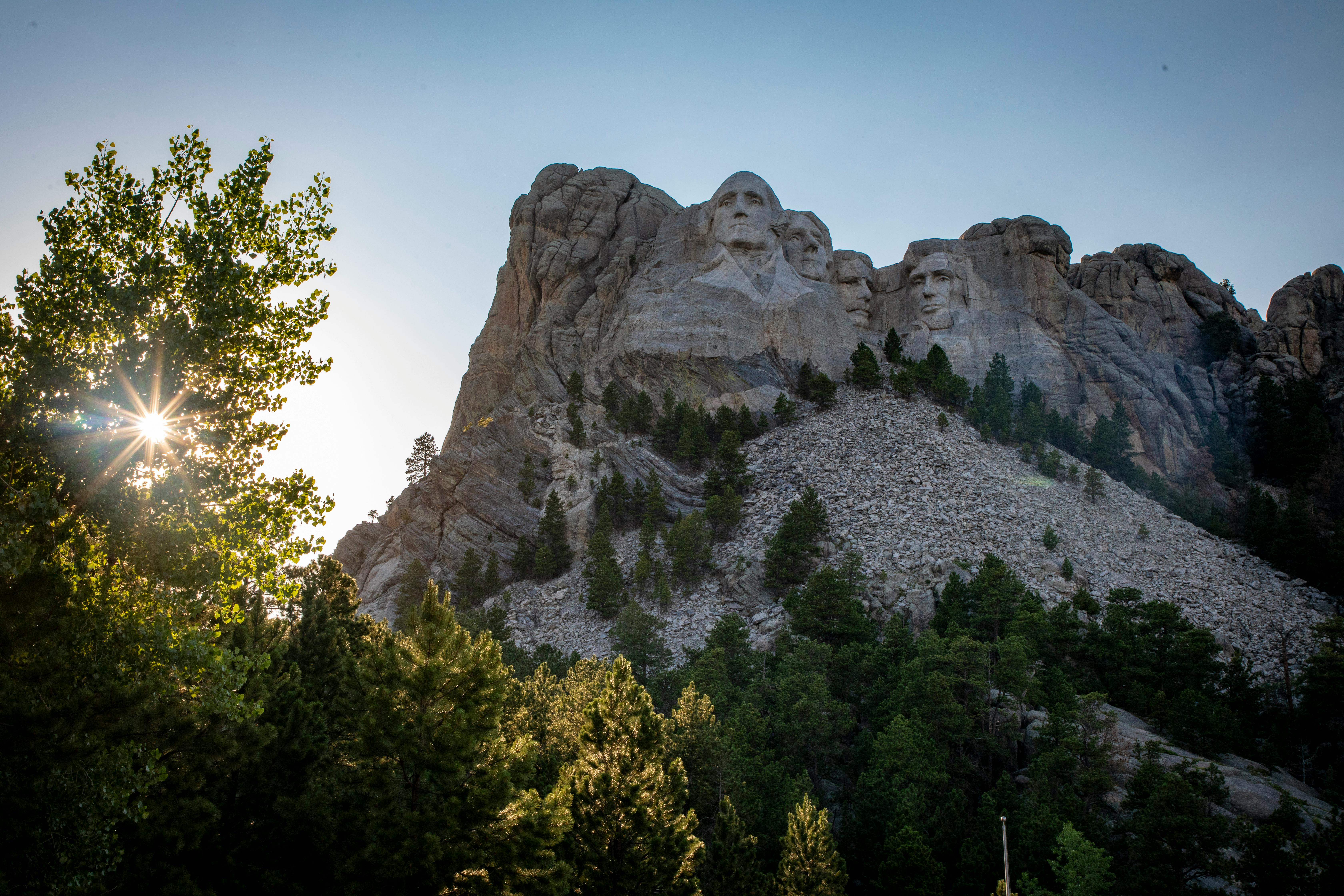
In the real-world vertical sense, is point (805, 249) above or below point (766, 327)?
above

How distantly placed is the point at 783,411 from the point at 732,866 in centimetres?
4893

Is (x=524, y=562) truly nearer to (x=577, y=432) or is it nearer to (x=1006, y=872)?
(x=577, y=432)

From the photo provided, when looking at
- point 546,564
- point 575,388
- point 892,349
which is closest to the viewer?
point 546,564

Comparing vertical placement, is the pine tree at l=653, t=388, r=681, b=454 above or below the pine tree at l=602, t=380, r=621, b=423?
below

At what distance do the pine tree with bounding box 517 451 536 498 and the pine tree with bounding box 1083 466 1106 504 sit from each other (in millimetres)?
41102

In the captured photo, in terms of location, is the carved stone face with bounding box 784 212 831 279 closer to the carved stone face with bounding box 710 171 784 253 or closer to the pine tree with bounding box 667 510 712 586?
the carved stone face with bounding box 710 171 784 253

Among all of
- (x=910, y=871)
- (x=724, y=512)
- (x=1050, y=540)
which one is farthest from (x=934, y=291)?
(x=910, y=871)

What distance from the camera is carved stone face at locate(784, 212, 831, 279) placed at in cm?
8144

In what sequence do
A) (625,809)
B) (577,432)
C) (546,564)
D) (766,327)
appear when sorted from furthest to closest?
(766,327), (577,432), (546,564), (625,809)

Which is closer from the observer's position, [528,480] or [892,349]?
[528,480]

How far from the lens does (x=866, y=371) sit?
70750mm


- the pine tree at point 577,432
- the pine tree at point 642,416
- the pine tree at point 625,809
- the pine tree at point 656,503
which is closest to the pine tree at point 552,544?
the pine tree at point 656,503

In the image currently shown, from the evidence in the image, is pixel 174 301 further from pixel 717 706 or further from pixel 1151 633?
pixel 1151 633

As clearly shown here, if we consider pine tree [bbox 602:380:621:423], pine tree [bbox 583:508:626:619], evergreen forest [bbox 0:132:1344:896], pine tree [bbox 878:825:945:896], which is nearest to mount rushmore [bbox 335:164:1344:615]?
pine tree [bbox 602:380:621:423]
